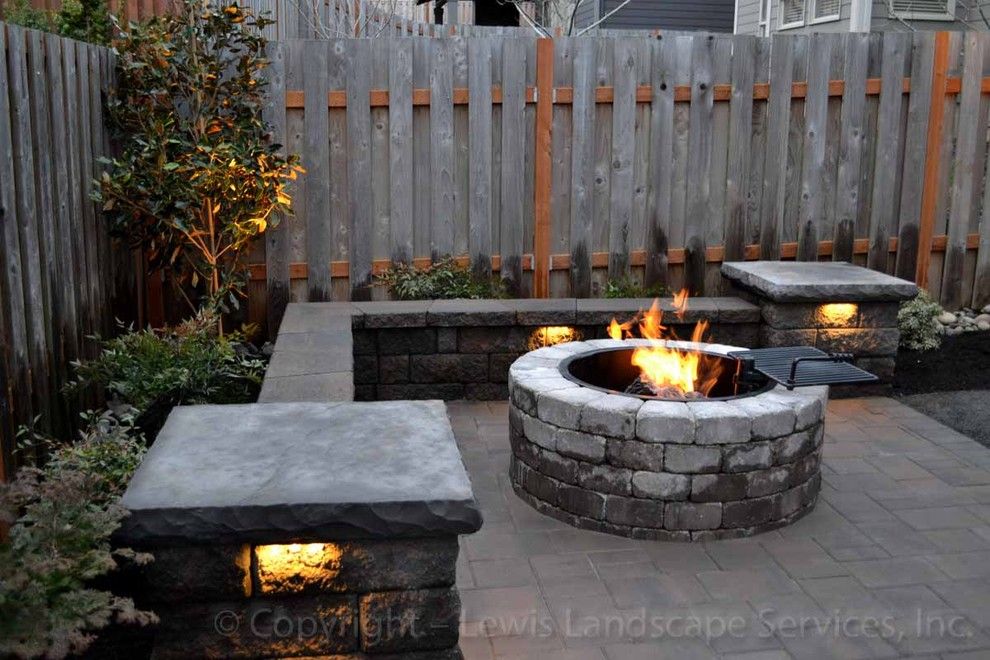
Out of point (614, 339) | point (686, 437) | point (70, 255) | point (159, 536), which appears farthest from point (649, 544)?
point (70, 255)

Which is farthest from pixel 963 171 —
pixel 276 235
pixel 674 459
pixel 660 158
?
pixel 276 235

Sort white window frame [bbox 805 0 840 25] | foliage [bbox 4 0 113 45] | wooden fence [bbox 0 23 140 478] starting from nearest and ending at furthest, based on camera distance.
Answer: wooden fence [bbox 0 23 140 478], foliage [bbox 4 0 113 45], white window frame [bbox 805 0 840 25]

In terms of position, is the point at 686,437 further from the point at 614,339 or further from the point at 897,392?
the point at 897,392

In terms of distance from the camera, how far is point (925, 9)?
13.1 metres

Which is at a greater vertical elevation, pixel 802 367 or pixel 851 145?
pixel 851 145

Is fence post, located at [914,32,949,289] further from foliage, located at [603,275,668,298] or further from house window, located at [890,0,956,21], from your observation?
house window, located at [890,0,956,21]

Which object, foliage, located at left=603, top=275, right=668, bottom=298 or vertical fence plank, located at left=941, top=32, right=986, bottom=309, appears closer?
foliage, located at left=603, top=275, right=668, bottom=298

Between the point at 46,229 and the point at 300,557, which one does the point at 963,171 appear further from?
the point at 300,557

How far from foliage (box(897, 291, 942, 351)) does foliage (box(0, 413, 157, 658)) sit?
6301mm

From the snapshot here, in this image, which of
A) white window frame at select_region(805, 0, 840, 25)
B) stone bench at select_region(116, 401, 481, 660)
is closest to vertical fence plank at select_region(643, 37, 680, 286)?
stone bench at select_region(116, 401, 481, 660)

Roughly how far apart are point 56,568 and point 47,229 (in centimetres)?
249

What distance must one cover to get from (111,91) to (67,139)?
3.41 ft

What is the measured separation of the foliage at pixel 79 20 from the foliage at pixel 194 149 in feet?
0.90

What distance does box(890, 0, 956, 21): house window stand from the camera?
13.0 metres
